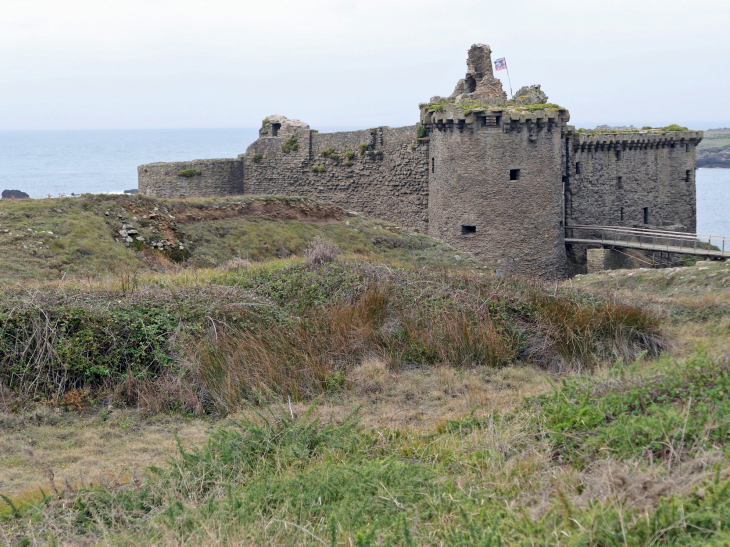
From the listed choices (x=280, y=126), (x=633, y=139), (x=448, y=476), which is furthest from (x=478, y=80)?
(x=448, y=476)

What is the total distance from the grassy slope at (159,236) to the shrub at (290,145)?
7.35 m

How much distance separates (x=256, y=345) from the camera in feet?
28.5

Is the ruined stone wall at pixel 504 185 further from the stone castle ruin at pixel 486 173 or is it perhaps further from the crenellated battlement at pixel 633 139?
the crenellated battlement at pixel 633 139

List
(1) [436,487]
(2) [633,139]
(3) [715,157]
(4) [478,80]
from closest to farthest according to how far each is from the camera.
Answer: (1) [436,487]
(4) [478,80]
(2) [633,139]
(3) [715,157]

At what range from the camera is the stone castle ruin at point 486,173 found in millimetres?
22469

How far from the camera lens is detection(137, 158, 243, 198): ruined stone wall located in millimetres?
28219

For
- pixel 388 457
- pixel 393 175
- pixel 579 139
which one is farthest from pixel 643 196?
pixel 388 457

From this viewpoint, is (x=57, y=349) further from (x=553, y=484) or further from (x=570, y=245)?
(x=570, y=245)

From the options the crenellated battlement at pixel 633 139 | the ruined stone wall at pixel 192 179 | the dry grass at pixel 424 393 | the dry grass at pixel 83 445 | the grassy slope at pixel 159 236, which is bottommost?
the dry grass at pixel 83 445

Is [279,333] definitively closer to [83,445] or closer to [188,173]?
[83,445]

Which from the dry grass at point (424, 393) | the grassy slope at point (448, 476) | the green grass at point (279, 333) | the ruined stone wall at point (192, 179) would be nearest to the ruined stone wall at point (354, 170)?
the ruined stone wall at point (192, 179)

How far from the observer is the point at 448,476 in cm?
520

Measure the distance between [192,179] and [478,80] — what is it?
1202 cm

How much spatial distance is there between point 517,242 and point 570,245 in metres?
3.75
